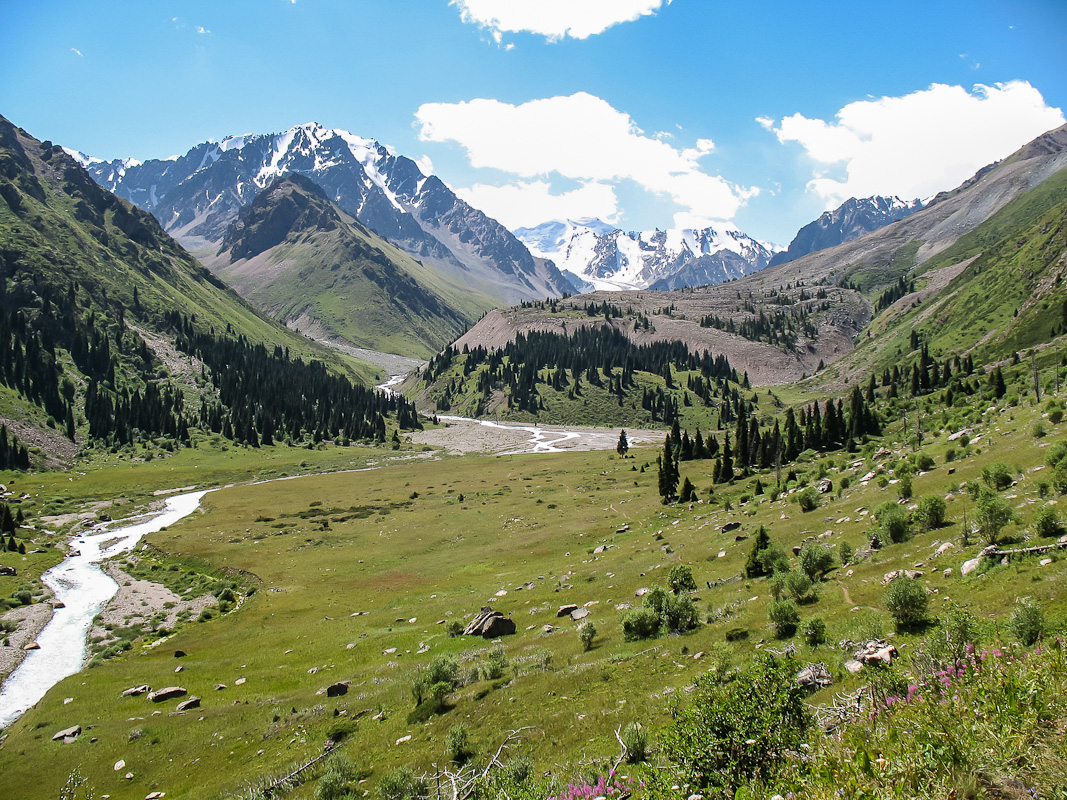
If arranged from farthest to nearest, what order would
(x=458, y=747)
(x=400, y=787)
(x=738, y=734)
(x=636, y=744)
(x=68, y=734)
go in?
(x=68, y=734) → (x=458, y=747) → (x=400, y=787) → (x=636, y=744) → (x=738, y=734)

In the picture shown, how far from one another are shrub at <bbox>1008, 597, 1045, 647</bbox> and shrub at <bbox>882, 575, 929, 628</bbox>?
3775 mm

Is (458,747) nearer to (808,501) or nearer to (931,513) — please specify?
(931,513)

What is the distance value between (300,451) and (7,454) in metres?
63.5

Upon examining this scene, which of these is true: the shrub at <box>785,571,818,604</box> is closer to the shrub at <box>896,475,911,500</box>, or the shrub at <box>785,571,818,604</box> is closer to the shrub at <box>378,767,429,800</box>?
the shrub at <box>896,475,911,500</box>

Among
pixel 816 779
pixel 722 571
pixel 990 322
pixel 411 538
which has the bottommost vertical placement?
pixel 411 538

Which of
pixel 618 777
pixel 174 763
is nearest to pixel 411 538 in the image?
pixel 174 763

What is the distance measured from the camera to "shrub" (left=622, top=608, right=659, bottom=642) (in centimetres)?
2400

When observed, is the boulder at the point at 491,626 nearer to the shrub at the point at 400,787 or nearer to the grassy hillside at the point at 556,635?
the grassy hillside at the point at 556,635

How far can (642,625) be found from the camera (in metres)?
24.0

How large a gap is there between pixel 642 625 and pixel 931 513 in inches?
557

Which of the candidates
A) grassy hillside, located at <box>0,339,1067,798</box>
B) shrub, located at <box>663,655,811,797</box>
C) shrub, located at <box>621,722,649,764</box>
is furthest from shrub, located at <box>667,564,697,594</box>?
shrub, located at <box>663,655,811,797</box>

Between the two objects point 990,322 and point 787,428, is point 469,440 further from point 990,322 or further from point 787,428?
point 990,322

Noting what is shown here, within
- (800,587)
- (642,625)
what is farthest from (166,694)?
(800,587)

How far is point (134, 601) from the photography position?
160 feet
